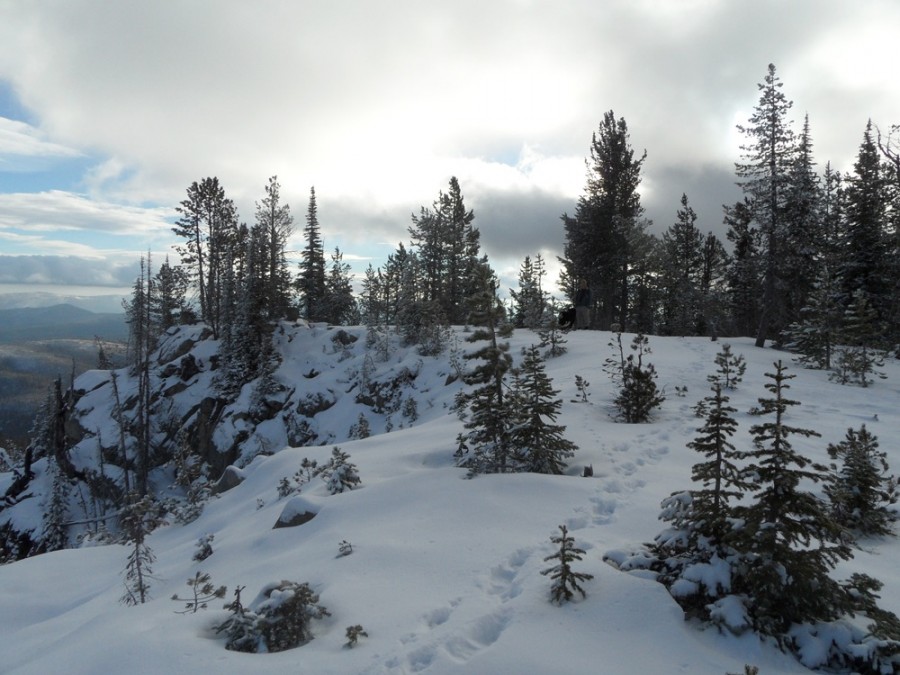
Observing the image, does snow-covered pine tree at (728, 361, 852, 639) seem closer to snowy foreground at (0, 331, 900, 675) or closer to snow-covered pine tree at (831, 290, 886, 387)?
snowy foreground at (0, 331, 900, 675)

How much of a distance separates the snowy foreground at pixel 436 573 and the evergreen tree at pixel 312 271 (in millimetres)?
29340

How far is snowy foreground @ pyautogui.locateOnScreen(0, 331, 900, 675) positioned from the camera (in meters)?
3.93

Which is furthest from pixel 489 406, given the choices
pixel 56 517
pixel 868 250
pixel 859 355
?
pixel 56 517

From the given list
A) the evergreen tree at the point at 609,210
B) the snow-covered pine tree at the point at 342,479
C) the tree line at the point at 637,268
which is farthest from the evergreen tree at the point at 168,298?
the snow-covered pine tree at the point at 342,479

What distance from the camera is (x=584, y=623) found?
426cm

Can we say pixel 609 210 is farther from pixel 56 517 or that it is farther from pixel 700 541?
pixel 56 517

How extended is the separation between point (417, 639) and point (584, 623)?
1.51 m

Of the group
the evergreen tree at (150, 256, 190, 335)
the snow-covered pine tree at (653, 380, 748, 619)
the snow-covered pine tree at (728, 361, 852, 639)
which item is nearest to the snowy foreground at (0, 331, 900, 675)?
the snow-covered pine tree at (653, 380, 748, 619)

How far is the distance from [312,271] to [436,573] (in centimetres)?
3741

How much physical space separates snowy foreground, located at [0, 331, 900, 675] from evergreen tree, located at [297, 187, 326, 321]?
1155 inches

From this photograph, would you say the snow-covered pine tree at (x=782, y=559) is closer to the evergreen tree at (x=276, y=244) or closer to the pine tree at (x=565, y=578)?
the pine tree at (x=565, y=578)

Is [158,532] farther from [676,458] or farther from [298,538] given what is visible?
[676,458]

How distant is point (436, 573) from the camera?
208 inches

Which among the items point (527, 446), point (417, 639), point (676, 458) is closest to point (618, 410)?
point (676, 458)
